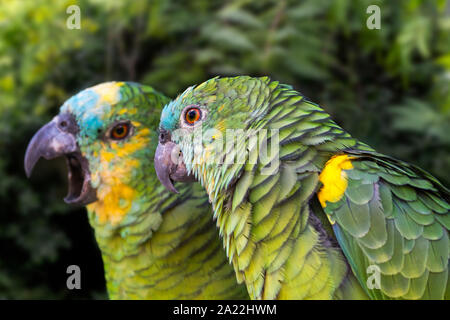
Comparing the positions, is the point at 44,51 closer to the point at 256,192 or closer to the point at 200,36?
the point at 200,36

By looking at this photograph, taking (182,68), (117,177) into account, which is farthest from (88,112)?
(182,68)

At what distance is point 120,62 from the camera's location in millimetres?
2645

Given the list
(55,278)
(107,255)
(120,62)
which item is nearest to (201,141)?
(107,255)

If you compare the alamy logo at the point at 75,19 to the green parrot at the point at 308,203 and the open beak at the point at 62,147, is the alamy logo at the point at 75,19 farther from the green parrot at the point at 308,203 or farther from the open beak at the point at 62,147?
the green parrot at the point at 308,203

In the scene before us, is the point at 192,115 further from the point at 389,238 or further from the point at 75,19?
the point at 75,19

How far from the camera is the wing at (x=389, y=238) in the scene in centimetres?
84

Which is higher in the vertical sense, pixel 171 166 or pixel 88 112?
pixel 88 112

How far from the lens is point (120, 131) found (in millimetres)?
1271

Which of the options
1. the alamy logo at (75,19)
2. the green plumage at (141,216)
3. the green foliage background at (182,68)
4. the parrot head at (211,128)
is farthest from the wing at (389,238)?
the green foliage background at (182,68)

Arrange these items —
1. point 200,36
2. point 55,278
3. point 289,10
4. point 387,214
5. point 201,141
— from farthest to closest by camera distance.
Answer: point 55,278, point 200,36, point 289,10, point 201,141, point 387,214

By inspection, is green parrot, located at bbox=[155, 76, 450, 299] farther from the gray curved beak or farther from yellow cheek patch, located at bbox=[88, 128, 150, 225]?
the gray curved beak

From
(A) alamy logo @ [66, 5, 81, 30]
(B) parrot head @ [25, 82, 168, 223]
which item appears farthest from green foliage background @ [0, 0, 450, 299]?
(B) parrot head @ [25, 82, 168, 223]

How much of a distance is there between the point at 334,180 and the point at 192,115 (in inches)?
14.7

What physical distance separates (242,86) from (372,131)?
6.07 feet
